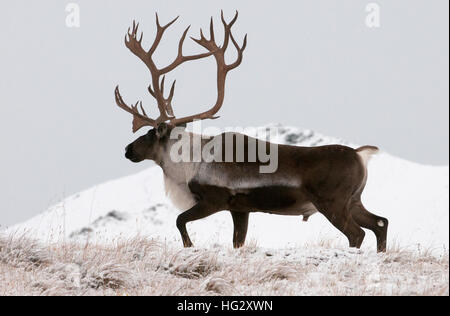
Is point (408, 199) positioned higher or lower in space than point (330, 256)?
lower

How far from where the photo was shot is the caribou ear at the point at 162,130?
9594 mm

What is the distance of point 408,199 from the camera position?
130 ft

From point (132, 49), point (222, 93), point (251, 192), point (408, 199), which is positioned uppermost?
point (132, 49)

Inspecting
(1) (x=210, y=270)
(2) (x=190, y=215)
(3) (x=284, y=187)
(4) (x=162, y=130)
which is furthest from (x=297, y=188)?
(4) (x=162, y=130)

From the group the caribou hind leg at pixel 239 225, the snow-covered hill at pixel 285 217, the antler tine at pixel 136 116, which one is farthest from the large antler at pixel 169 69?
the snow-covered hill at pixel 285 217

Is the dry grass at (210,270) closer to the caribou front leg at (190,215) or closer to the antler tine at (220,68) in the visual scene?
the caribou front leg at (190,215)

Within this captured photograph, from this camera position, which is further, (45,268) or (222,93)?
(222,93)

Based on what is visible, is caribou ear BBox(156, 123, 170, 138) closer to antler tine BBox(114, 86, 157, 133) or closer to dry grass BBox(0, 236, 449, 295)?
antler tine BBox(114, 86, 157, 133)

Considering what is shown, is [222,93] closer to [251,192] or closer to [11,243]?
[251,192]

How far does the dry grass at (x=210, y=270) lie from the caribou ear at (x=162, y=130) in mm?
1887

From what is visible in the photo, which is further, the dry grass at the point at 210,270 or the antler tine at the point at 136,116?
the antler tine at the point at 136,116
